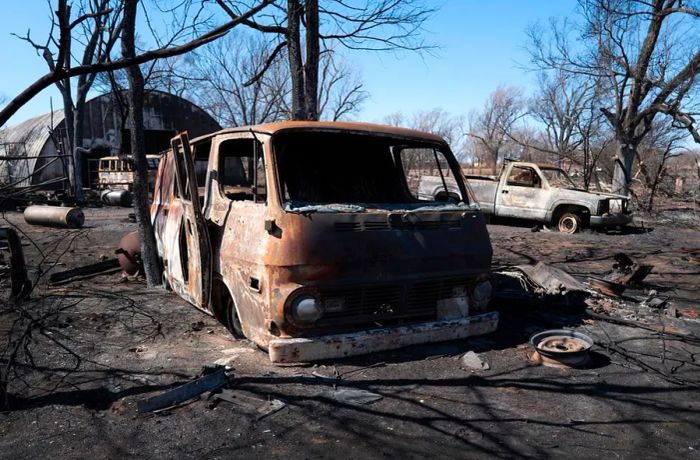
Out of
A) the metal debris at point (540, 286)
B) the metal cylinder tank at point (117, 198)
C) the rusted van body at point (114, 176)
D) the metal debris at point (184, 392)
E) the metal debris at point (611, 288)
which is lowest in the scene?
the metal debris at point (184, 392)

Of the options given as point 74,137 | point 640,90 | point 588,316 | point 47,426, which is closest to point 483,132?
point 640,90

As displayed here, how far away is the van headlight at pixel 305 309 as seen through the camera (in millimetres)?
4148

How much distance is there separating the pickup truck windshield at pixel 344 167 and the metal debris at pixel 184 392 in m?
1.72

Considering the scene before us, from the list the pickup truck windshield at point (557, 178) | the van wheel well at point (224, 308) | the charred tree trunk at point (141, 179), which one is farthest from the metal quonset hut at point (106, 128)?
the van wheel well at point (224, 308)

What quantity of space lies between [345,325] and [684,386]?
103 inches

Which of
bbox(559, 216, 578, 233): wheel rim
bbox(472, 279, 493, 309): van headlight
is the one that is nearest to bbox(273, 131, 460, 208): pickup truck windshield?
bbox(472, 279, 493, 309): van headlight

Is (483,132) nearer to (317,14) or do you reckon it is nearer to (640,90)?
(640,90)

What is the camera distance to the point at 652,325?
18.3 ft

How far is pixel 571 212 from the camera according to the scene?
14.8 m

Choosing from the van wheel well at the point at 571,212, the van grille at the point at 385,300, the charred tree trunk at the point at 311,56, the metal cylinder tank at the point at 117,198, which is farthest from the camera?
the metal cylinder tank at the point at 117,198

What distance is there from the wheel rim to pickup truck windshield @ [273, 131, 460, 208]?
945 centimetres

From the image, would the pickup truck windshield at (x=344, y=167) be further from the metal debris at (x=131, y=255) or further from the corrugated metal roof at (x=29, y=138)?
the corrugated metal roof at (x=29, y=138)

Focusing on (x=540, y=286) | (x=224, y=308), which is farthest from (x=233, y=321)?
(x=540, y=286)

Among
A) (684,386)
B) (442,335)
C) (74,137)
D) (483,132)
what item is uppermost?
(483,132)
